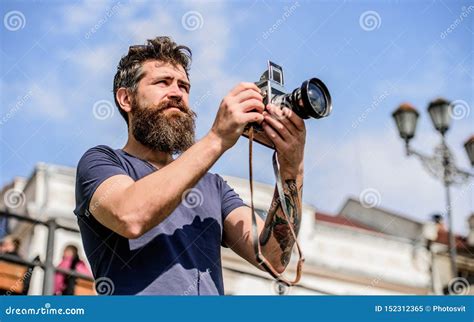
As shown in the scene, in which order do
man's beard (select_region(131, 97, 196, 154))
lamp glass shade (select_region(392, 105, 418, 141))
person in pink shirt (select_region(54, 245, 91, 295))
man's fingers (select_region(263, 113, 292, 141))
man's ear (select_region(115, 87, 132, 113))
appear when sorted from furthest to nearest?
lamp glass shade (select_region(392, 105, 418, 141)) → person in pink shirt (select_region(54, 245, 91, 295)) → man's ear (select_region(115, 87, 132, 113)) → man's beard (select_region(131, 97, 196, 154)) → man's fingers (select_region(263, 113, 292, 141))

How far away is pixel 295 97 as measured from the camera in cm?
259

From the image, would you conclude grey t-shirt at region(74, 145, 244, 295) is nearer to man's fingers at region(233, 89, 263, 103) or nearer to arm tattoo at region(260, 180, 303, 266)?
arm tattoo at region(260, 180, 303, 266)

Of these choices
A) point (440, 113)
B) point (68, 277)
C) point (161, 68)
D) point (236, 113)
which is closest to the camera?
point (236, 113)

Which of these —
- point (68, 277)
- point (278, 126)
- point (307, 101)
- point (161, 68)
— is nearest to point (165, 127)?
point (161, 68)

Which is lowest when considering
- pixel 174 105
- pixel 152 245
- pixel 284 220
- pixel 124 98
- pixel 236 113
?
pixel 152 245

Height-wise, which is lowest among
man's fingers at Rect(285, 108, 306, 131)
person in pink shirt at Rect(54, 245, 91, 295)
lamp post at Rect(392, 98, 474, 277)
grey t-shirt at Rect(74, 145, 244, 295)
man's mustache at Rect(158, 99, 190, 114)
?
grey t-shirt at Rect(74, 145, 244, 295)

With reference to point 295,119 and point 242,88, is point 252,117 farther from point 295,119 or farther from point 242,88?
point 295,119

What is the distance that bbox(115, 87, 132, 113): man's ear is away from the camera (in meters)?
2.89

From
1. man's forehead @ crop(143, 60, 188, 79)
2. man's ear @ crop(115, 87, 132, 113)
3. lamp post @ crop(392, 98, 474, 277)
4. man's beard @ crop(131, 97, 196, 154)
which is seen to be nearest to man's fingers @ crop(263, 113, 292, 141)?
man's beard @ crop(131, 97, 196, 154)

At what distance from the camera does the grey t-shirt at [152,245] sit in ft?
7.65

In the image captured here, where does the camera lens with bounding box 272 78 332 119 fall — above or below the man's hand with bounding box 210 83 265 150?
above

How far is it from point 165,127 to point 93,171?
1.03 feet

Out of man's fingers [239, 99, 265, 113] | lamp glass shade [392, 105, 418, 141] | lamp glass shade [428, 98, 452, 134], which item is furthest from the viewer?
lamp glass shade [392, 105, 418, 141]
